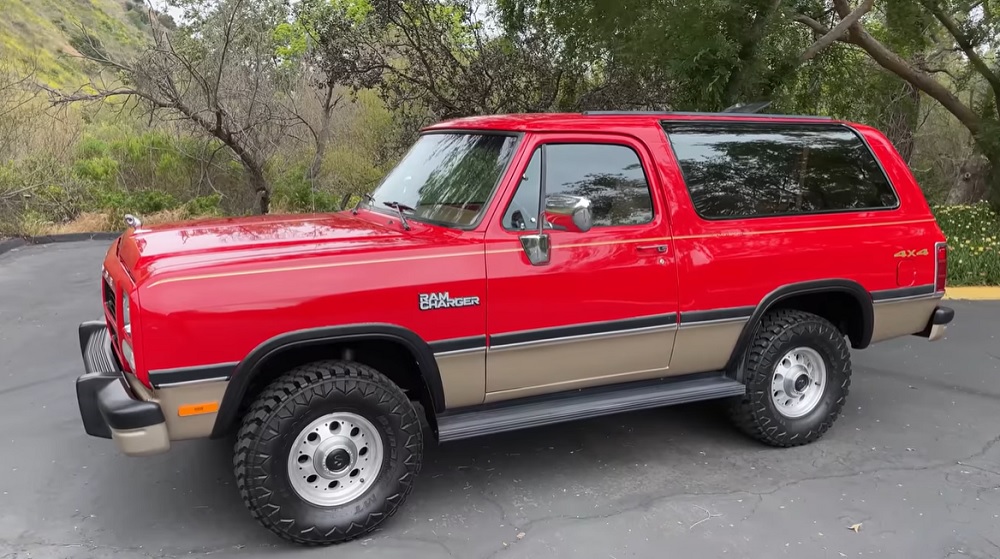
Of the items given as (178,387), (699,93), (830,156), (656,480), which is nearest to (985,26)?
(699,93)

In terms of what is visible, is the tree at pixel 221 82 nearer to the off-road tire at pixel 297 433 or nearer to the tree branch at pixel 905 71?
the off-road tire at pixel 297 433

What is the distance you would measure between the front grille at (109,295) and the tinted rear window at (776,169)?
3.11 meters

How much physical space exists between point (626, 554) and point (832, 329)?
212 cm

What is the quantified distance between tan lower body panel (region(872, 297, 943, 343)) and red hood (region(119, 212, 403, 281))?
3.09 metres

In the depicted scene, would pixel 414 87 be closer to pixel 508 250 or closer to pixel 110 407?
pixel 508 250

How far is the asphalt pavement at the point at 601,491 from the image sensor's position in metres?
3.57

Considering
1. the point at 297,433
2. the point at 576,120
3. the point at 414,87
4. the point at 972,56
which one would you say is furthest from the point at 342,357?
the point at 972,56

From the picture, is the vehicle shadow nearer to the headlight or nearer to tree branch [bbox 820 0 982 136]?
the headlight

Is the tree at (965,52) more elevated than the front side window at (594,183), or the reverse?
the tree at (965,52)

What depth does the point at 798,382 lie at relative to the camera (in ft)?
15.4

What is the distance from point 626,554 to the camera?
3494 mm

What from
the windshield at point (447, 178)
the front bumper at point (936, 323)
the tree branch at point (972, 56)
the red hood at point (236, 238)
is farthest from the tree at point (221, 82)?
the tree branch at point (972, 56)

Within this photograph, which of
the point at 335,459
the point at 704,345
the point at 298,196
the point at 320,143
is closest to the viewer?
the point at 335,459

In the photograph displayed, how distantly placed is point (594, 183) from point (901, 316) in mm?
2322
